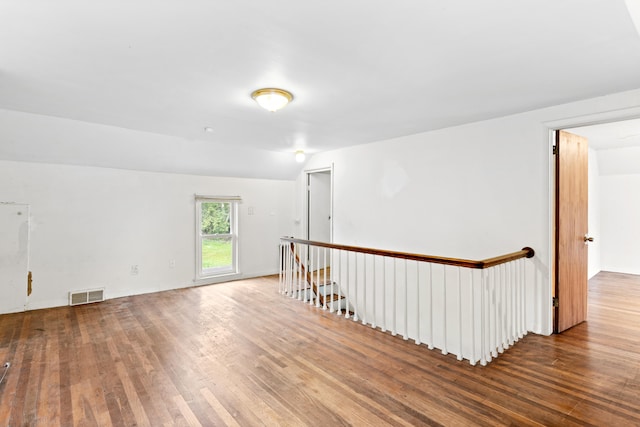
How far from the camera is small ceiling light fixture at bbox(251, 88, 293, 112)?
2744 millimetres

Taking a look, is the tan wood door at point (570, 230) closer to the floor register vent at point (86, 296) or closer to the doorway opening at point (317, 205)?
the doorway opening at point (317, 205)

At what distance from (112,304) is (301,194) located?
3.78 meters

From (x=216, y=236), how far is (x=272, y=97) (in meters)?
3.83

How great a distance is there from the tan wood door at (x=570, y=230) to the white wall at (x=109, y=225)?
16.1 ft

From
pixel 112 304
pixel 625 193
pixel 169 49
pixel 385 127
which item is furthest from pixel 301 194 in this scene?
pixel 625 193

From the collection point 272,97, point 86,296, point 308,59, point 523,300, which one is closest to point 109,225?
point 86,296

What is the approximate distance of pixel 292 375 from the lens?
2.55 m

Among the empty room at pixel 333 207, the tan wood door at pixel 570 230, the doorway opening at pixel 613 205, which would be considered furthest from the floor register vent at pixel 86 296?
the doorway opening at pixel 613 205

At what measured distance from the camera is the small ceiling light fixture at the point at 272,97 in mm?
2744

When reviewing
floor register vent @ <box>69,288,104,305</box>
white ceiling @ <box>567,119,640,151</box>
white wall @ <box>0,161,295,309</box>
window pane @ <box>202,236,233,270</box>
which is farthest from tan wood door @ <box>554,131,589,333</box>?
floor register vent @ <box>69,288,104,305</box>

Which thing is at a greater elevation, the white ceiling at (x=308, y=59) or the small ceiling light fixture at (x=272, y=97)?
the white ceiling at (x=308, y=59)

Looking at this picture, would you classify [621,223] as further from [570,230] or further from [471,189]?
[471,189]

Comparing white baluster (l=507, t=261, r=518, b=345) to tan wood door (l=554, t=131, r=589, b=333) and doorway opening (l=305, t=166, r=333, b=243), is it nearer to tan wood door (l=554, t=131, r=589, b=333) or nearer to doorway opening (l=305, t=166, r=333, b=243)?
tan wood door (l=554, t=131, r=589, b=333)

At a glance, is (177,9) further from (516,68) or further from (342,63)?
(516,68)
